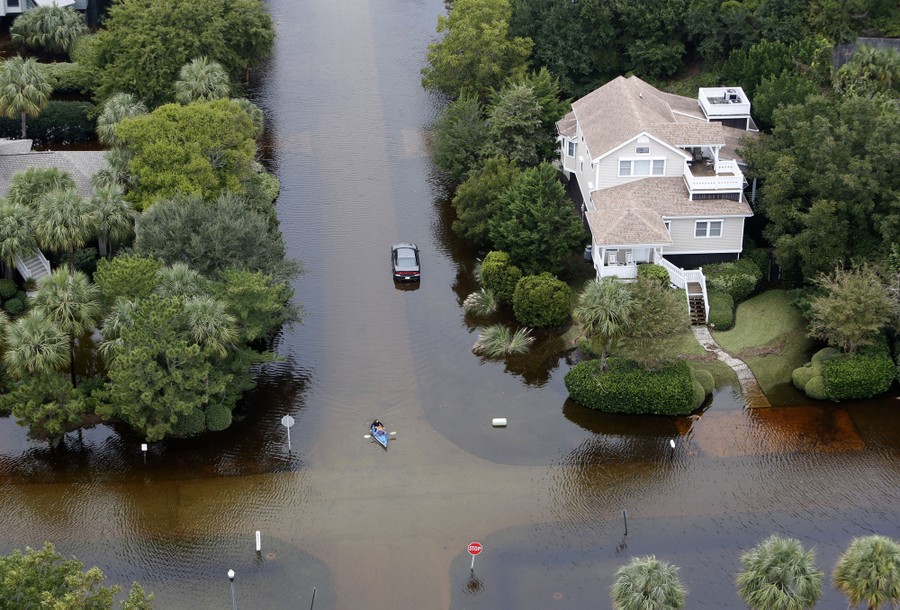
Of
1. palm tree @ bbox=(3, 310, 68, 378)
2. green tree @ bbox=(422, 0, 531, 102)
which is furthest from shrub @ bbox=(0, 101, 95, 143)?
palm tree @ bbox=(3, 310, 68, 378)

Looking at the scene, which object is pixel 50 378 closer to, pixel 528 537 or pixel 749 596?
pixel 528 537

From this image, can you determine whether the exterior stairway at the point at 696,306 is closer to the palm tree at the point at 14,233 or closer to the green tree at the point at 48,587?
the green tree at the point at 48,587

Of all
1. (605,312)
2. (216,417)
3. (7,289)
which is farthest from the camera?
(7,289)

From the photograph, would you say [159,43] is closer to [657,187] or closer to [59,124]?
[59,124]

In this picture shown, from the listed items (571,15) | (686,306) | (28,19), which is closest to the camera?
(686,306)

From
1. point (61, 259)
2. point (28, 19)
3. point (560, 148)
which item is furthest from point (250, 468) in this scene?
point (28, 19)

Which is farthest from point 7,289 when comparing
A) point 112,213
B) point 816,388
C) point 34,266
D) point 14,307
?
point 816,388
